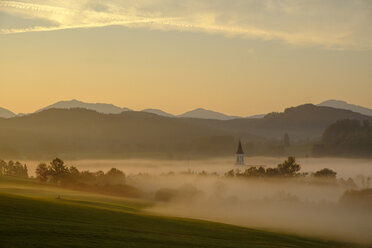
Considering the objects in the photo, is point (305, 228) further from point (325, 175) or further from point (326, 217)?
point (325, 175)

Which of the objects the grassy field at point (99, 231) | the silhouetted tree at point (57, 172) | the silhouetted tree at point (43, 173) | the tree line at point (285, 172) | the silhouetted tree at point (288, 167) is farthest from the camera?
the silhouetted tree at point (288, 167)

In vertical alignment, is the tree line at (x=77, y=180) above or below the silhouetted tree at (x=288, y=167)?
below

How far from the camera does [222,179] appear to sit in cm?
19450

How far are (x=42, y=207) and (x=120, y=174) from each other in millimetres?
113821

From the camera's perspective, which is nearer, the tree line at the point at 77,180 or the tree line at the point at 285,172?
the tree line at the point at 77,180

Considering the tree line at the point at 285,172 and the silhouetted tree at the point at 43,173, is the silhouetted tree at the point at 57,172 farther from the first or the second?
the tree line at the point at 285,172

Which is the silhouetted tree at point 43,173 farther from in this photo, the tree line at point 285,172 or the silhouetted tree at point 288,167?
the silhouetted tree at point 288,167

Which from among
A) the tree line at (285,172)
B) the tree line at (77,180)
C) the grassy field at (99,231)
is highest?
the tree line at (285,172)

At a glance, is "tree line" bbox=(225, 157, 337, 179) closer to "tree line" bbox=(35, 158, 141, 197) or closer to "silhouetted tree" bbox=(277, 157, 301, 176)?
"silhouetted tree" bbox=(277, 157, 301, 176)

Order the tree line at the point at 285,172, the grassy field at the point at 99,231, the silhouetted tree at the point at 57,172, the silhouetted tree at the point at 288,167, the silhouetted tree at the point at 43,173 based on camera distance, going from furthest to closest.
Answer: the silhouetted tree at the point at 288,167, the tree line at the point at 285,172, the silhouetted tree at the point at 57,172, the silhouetted tree at the point at 43,173, the grassy field at the point at 99,231

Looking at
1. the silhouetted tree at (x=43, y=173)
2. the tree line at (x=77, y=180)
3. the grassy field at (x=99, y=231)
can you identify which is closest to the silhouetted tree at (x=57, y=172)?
the tree line at (x=77, y=180)

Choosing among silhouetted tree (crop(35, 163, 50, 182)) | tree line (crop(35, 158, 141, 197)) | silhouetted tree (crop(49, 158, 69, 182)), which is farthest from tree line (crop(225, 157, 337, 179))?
silhouetted tree (crop(35, 163, 50, 182))

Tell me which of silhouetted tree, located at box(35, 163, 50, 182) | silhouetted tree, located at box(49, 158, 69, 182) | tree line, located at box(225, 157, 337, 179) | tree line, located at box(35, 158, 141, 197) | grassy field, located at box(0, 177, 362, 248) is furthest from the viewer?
tree line, located at box(225, 157, 337, 179)

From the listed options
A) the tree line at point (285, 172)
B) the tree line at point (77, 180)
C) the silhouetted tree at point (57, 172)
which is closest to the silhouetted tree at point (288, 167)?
the tree line at point (285, 172)
